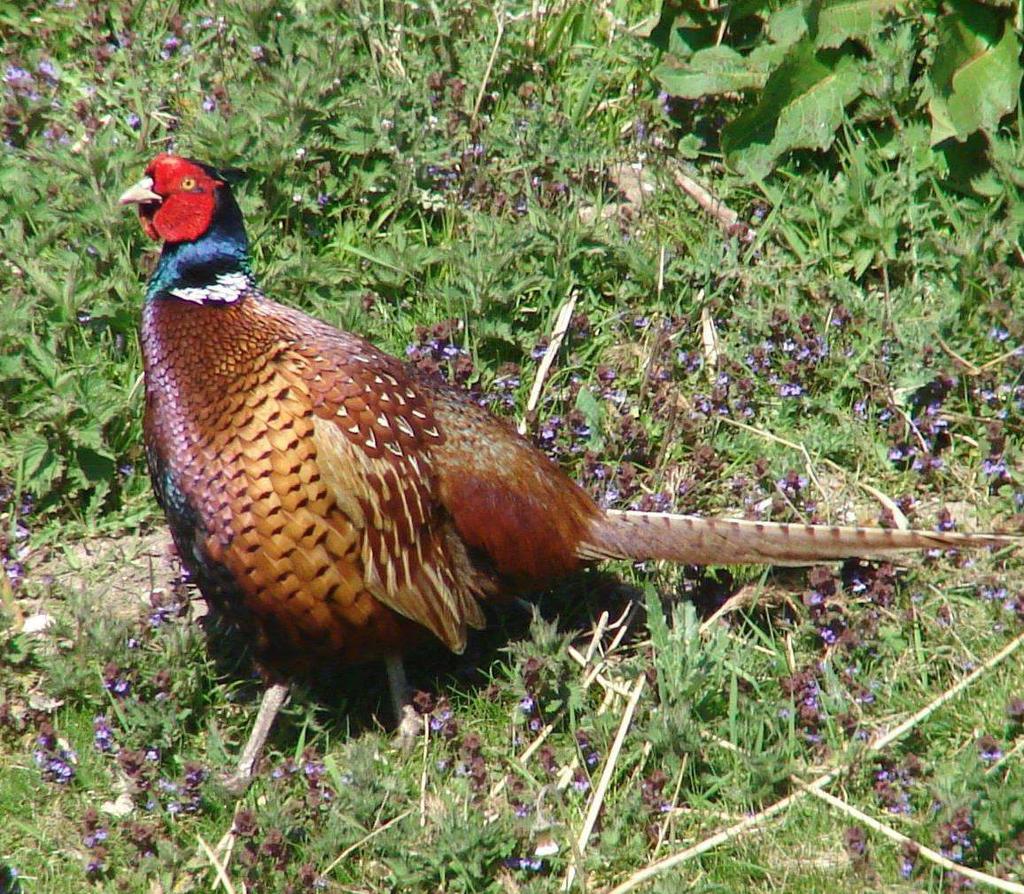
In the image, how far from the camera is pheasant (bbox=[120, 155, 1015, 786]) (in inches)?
127

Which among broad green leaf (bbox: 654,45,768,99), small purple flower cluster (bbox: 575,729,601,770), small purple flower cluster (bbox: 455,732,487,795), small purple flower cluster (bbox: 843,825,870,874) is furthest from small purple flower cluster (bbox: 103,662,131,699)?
broad green leaf (bbox: 654,45,768,99)

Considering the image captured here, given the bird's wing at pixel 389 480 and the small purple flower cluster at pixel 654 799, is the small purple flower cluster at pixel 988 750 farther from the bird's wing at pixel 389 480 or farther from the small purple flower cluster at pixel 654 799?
the bird's wing at pixel 389 480

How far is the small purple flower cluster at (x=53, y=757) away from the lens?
131 inches

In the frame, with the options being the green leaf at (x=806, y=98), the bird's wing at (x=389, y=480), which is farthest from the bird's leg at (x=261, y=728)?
the green leaf at (x=806, y=98)

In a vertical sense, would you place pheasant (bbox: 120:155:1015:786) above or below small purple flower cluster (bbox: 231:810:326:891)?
above

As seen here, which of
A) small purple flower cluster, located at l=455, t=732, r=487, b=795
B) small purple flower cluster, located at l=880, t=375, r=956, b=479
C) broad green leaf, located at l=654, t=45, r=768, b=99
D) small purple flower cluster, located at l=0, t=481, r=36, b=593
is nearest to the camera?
small purple flower cluster, located at l=455, t=732, r=487, b=795

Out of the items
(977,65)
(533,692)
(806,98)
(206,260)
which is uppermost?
(977,65)

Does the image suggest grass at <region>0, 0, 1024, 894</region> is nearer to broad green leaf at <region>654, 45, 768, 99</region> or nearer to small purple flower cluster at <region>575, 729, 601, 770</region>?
small purple flower cluster at <region>575, 729, 601, 770</region>

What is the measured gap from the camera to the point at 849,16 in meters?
4.26

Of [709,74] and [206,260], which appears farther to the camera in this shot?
[709,74]

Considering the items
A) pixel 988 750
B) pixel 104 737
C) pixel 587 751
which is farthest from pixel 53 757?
pixel 988 750

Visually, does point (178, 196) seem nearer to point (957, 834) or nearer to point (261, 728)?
point (261, 728)

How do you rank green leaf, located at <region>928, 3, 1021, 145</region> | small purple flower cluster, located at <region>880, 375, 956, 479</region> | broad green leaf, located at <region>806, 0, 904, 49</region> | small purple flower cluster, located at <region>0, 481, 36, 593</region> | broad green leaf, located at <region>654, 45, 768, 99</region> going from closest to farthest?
small purple flower cluster, located at <region>0, 481, 36, 593</region>, small purple flower cluster, located at <region>880, 375, 956, 479</region>, green leaf, located at <region>928, 3, 1021, 145</region>, broad green leaf, located at <region>806, 0, 904, 49</region>, broad green leaf, located at <region>654, 45, 768, 99</region>

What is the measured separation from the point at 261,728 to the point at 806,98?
2447 mm
